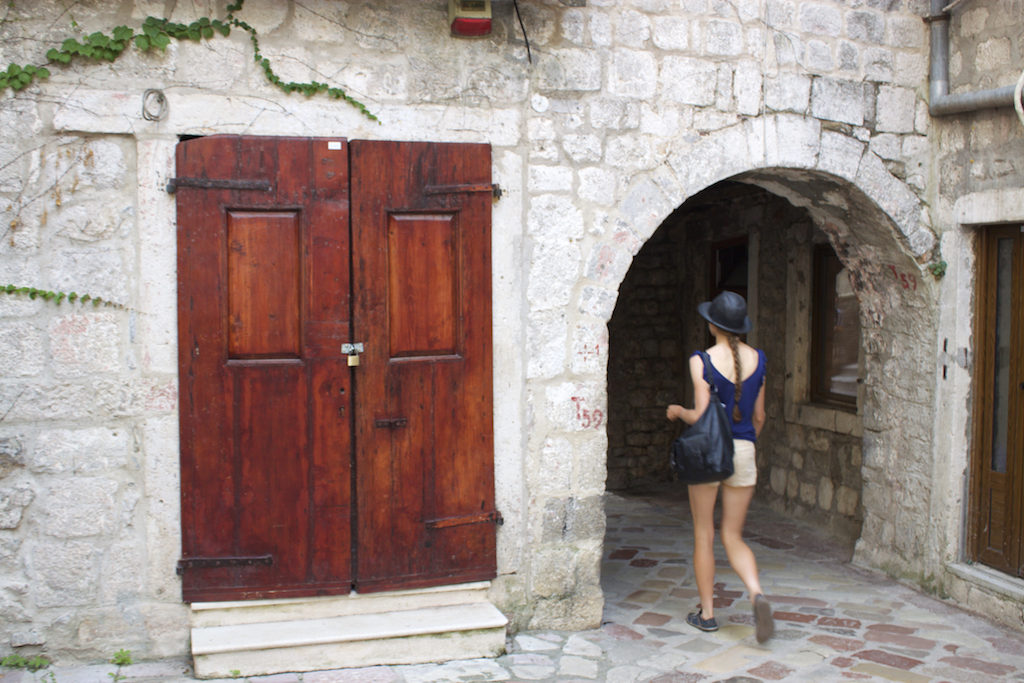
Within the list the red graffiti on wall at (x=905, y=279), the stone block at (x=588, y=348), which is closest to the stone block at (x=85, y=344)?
the stone block at (x=588, y=348)

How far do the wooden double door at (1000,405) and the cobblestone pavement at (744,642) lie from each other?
43cm

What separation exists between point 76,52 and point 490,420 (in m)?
2.35

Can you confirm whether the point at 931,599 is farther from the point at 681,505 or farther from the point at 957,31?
the point at 957,31

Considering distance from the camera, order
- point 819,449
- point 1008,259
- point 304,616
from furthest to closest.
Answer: point 819,449 → point 1008,259 → point 304,616

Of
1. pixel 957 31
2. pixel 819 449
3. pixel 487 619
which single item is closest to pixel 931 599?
pixel 819 449

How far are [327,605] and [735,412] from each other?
203 cm

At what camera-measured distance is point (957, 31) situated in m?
4.75

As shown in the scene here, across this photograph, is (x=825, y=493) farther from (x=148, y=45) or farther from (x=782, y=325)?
(x=148, y=45)

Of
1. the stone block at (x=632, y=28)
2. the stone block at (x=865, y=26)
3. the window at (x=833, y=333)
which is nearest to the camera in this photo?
the stone block at (x=632, y=28)

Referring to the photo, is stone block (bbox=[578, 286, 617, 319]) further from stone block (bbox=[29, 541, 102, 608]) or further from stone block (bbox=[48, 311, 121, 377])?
stone block (bbox=[29, 541, 102, 608])

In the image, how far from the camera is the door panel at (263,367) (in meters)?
3.74

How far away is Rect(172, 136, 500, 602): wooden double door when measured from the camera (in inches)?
148

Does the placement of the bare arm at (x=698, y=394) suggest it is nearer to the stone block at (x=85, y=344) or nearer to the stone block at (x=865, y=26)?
the stone block at (x=865, y=26)

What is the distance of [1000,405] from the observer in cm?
466
